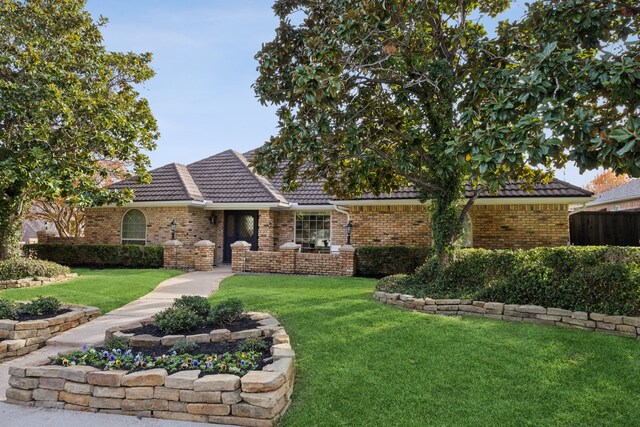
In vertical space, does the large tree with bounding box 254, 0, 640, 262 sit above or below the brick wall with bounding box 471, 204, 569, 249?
above

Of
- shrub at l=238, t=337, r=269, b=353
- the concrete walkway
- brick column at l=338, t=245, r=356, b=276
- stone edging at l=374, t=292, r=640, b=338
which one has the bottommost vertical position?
the concrete walkway

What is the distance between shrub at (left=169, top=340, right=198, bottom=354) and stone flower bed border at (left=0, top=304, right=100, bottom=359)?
9.86ft

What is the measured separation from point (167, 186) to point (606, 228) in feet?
63.9

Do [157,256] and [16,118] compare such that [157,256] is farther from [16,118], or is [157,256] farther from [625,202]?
[625,202]

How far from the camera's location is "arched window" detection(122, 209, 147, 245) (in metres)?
18.3

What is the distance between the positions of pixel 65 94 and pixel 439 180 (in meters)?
11.7

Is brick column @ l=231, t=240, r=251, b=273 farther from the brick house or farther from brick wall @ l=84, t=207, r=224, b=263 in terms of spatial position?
brick wall @ l=84, t=207, r=224, b=263

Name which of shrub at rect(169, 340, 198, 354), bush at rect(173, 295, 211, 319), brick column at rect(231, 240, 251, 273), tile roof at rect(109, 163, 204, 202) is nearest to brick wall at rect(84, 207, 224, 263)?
tile roof at rect(109, 163, 204, 202)

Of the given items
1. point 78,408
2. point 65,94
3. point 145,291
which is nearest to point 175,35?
point 65,94

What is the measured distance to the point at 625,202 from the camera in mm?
23719

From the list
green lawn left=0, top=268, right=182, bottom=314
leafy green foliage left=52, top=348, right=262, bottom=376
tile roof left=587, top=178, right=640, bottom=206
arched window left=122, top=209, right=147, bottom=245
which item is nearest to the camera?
leafy green foliage left=52, top=348, right=262, bottom=376

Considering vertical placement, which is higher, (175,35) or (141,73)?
(141,73)

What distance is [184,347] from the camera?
5395mm

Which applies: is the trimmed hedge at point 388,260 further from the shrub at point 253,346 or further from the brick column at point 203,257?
the shrub at point 253,346
